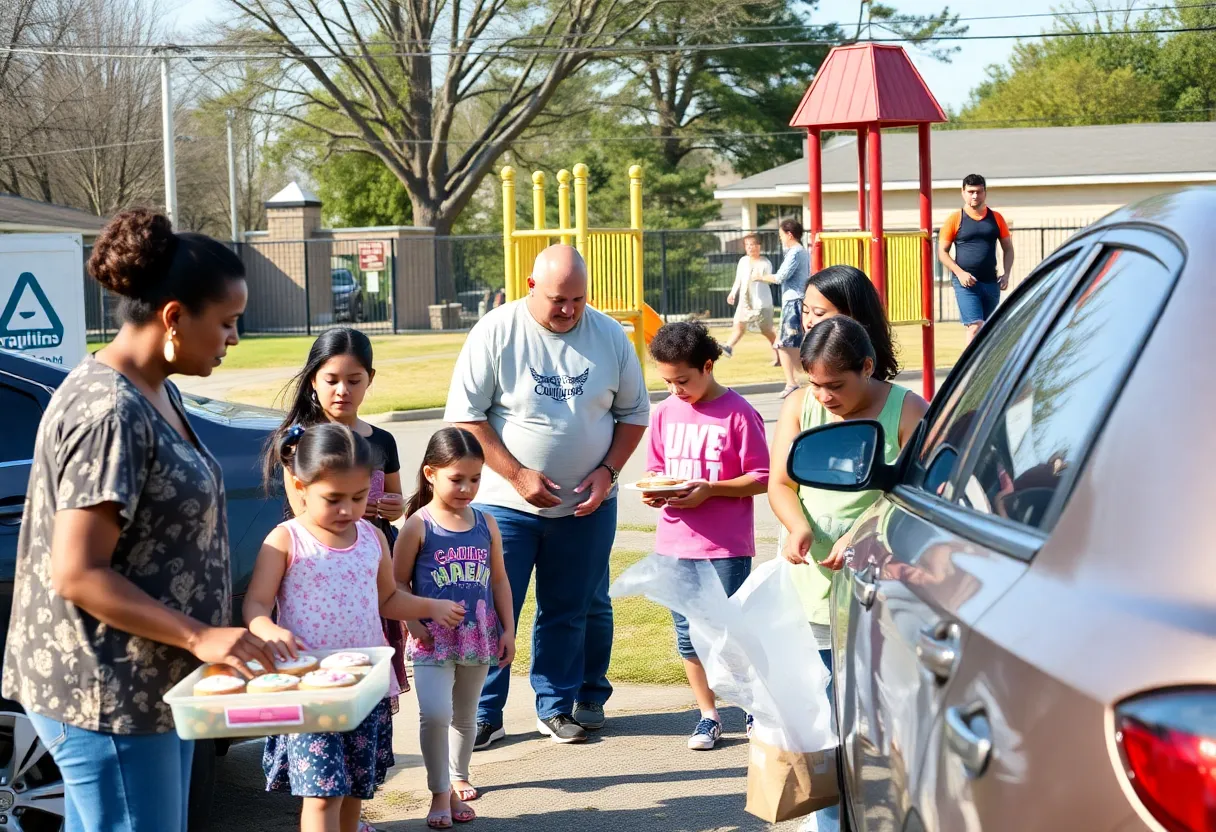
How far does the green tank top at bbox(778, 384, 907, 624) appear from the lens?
4.37m

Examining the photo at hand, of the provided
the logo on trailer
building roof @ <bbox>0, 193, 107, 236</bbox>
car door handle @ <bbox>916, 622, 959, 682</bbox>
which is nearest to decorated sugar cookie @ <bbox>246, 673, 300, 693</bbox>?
car door handle @ <bbox>916, 622, 959, 682</bbox>

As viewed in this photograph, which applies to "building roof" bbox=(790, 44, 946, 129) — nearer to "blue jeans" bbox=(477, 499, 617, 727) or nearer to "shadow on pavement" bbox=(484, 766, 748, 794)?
"blue jeans" bbox=(477, 499, 617, 727)

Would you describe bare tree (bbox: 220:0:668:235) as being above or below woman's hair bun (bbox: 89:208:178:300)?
above

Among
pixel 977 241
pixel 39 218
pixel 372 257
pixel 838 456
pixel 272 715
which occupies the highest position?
pixel 39 218

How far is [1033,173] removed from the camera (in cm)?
3819

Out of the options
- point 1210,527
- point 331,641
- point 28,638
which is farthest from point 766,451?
point 1210,527

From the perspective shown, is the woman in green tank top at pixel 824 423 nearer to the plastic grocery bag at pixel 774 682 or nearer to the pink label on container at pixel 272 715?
the plastic grocery bag at pixel 774 682

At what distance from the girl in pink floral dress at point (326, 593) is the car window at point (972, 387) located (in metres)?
1.58

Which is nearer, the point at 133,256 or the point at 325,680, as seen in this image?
the point at 133,256

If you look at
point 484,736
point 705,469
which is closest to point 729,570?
point 705,469

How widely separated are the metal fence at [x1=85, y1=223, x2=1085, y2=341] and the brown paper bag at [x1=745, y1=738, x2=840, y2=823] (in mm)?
33174

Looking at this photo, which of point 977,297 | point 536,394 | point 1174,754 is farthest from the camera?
point 977,297

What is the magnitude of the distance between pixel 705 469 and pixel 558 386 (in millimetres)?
700

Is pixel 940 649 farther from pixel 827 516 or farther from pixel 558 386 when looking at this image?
pixel 558 386
